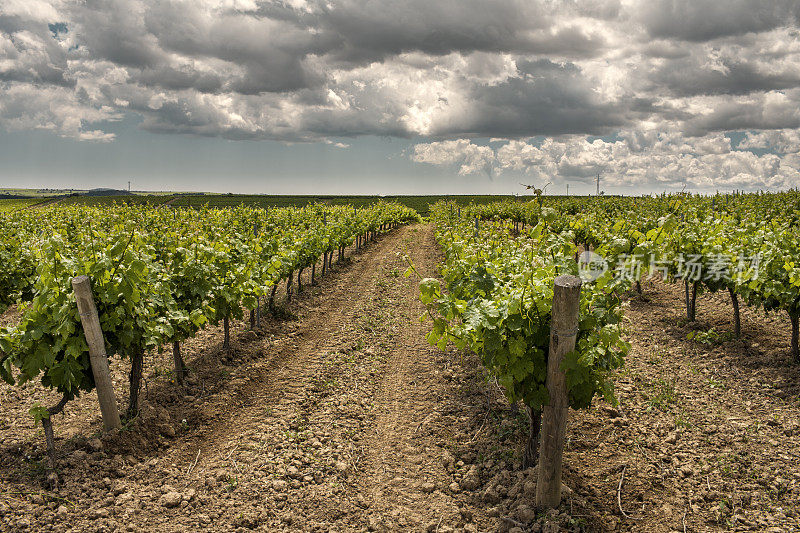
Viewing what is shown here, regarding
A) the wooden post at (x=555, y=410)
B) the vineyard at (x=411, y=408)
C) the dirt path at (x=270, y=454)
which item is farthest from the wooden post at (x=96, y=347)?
the wooden post at (x=555, y=410)

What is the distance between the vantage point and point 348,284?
45.4ft

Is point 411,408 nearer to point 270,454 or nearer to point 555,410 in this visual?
point 270,454

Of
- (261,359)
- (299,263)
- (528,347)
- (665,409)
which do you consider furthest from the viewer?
(299,263)

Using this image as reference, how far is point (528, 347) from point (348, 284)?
10019 mm

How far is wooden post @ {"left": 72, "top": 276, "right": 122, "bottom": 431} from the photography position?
487 cm

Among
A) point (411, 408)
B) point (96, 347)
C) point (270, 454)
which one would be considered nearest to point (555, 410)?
point (411, 408)

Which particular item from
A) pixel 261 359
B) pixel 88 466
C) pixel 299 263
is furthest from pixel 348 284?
pixel 88 466

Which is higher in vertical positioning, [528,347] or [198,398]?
[528,347]

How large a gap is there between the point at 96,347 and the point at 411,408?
3.59m

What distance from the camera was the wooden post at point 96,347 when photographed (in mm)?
4871

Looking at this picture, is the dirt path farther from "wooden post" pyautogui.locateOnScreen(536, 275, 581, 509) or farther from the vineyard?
"wooden post" pyautogui.locateOnScreen(536, 275, 581, 509)

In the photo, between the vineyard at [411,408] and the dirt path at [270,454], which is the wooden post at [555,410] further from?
the dirt path at [270,454]

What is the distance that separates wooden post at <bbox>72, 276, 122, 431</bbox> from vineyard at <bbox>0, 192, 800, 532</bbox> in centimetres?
4

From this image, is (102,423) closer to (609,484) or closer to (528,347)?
(528,347)
